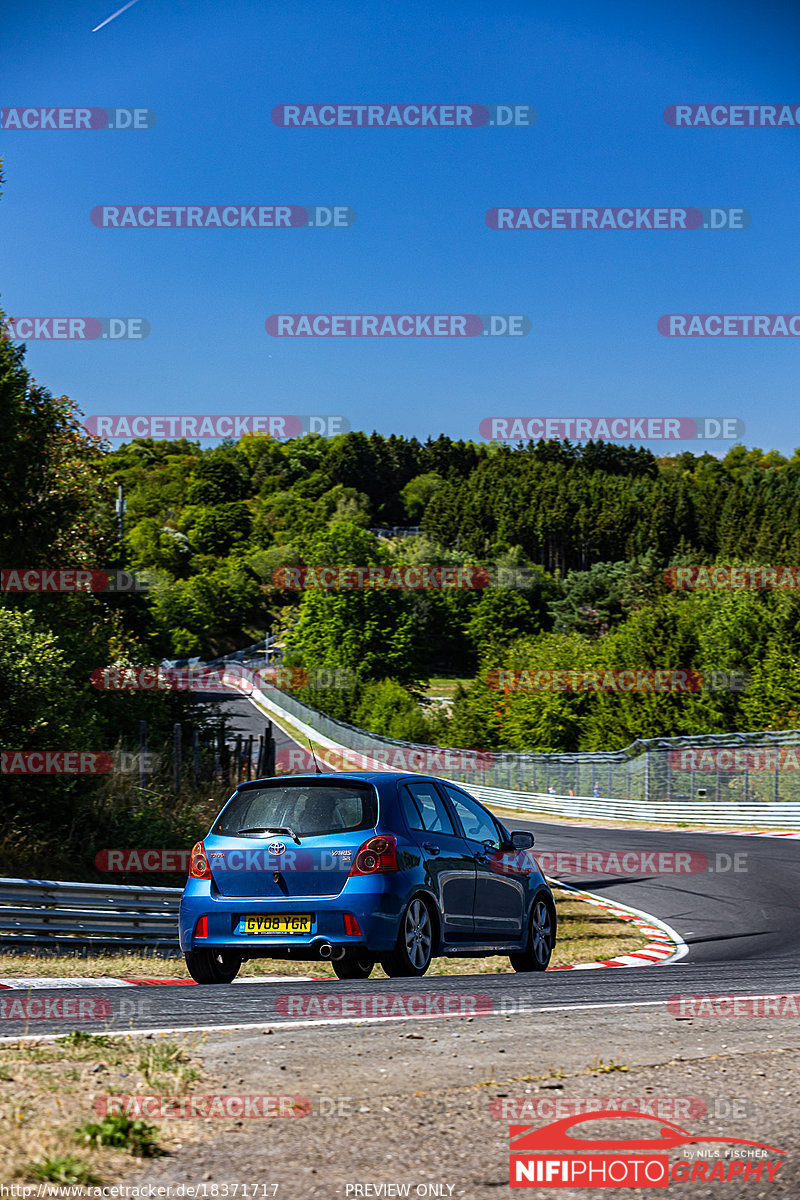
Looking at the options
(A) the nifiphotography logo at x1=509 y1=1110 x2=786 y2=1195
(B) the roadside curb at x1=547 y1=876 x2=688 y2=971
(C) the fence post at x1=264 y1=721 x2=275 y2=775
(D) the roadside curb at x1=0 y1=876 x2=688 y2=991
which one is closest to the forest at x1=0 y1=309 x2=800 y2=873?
(C) the fence post at x1=264 y1=721 x2=275 y2=775

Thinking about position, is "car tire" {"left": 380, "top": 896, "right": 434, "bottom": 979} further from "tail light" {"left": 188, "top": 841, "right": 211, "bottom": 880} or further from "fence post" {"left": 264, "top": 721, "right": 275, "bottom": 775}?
"fence post" {"left": 264, "top": 721, "right": 275, "bottom": 775}

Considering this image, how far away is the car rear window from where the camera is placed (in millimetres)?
8508

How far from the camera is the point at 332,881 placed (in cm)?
831

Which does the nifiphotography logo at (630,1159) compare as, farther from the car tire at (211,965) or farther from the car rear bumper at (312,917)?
the car tire at (211,965)

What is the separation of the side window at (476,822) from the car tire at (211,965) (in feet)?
7.08

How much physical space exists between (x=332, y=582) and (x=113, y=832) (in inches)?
3000

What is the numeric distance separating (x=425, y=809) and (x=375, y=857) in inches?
38.7

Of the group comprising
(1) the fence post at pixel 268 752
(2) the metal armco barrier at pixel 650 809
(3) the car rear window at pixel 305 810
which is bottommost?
(2) the metal armco barrier at pixel 650 809

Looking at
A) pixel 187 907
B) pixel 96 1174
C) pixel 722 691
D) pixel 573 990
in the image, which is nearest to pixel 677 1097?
pixel 96 1174

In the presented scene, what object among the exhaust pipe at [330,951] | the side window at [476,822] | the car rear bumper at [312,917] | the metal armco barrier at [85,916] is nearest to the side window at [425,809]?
the side window at [476,822]

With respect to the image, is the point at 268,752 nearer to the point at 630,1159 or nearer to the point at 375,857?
the point at 375,857

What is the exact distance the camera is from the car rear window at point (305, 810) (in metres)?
8.51

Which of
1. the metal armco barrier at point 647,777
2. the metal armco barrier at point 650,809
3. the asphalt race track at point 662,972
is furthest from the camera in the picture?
the metal armco barrier at point 647,777

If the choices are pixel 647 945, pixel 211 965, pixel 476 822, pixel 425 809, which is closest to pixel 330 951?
pixel 211 965
